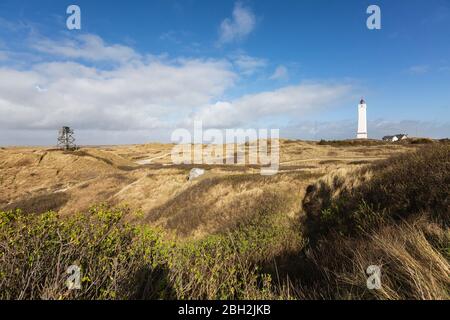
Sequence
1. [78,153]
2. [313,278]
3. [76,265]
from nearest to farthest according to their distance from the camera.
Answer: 1. [76,265]
2. [313,278]
3. [78,153]

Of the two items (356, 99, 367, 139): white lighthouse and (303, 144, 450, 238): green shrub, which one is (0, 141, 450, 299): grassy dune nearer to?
(303, 144, 450, 238): green shrub

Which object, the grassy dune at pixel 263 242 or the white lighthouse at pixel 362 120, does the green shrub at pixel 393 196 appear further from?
the white lighthouse at pixel 362 120

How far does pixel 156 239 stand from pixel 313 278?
3781mm

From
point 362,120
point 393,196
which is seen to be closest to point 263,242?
point 393,196

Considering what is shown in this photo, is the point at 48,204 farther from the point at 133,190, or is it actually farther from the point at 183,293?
the point at 183,293

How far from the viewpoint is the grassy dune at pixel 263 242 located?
12.0ft

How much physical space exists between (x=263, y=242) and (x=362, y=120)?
9865cm

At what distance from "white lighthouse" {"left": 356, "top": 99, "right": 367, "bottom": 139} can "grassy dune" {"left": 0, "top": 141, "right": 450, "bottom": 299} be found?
286ft

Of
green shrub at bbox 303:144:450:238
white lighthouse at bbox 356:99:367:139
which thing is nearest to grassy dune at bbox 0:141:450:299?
green shrub at bbox 303:144:450:238

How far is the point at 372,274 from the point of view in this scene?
3.91 meters

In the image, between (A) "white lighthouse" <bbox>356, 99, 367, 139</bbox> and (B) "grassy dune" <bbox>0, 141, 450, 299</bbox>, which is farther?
(A) "white lighthouse" <bbox>356, 99, 367, 139</bbox>

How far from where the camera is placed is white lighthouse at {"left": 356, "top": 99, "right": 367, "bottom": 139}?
92.6 meters

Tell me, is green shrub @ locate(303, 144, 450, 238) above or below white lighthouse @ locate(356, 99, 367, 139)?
below
